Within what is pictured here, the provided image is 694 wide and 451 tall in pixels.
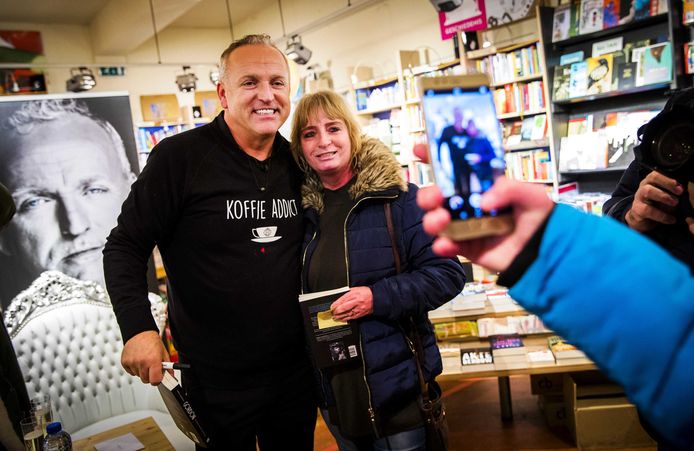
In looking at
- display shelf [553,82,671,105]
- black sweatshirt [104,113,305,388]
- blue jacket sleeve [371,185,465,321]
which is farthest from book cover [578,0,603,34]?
black sweatshirt [104,113,305,388]

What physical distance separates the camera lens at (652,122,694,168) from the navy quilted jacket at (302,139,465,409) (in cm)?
70

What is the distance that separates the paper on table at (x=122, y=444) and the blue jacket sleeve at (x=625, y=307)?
1.84 metres

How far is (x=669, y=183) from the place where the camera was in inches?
41.3

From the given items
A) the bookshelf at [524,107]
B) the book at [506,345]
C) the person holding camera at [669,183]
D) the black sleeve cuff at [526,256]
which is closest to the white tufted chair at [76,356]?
the book at [506,345]

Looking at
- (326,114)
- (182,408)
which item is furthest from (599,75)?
(182,408)

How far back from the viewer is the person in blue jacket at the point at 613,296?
51cm

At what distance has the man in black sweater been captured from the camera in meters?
1.64

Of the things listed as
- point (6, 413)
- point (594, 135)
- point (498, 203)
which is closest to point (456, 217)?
point (498, 203)

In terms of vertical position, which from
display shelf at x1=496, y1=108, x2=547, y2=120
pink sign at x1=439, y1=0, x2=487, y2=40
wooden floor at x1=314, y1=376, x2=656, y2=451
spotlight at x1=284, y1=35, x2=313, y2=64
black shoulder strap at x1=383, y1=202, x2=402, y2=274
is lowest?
wooden floor at x1=314, y1=376, x2=656, y2=451

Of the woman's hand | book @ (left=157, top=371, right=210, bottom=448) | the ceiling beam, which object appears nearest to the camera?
book @ (left=157, top=371, right=210, bottom=448)

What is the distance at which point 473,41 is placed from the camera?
17.6 ft

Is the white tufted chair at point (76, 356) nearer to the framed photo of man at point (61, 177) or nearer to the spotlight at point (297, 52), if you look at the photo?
the framed photo of man at point (61, 177)

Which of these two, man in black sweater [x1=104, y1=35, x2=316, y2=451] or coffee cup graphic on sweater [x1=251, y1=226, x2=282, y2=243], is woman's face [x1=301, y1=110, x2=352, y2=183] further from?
coffee cup graphic on sweater [x1=251, y1=226, x2=282, y2=243]

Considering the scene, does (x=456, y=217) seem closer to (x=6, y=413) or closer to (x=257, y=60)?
(x=257, y=60)
